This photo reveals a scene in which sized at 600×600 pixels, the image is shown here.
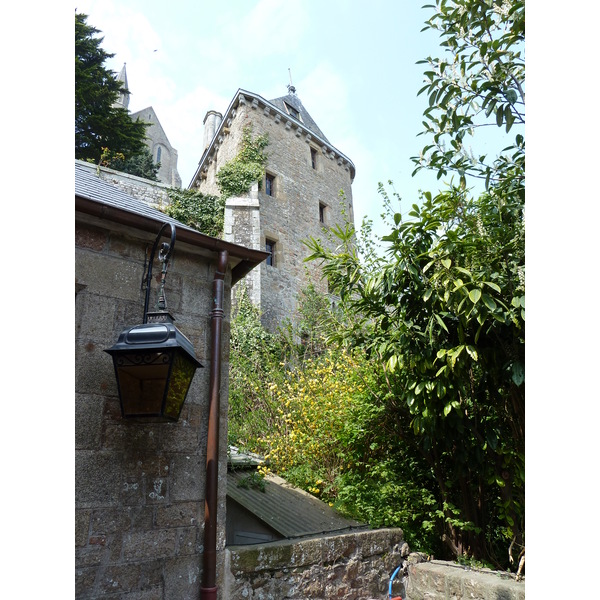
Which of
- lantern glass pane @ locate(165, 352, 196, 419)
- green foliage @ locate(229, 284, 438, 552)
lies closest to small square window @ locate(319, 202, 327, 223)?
green foliage @ locate(229, 284, 438, 552)

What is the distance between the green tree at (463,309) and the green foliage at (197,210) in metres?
11.4

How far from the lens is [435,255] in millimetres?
4062

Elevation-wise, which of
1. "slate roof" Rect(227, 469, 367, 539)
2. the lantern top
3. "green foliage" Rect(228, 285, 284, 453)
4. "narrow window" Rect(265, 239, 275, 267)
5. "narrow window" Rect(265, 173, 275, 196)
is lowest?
"slate roof" Rect(227, 469, 367, 539)

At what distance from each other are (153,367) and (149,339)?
0.17 meters

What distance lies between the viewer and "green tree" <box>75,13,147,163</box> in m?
16.7

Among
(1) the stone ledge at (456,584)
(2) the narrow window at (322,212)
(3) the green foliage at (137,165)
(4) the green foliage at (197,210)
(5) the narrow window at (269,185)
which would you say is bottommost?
(1) the stone ledge at (456,584)

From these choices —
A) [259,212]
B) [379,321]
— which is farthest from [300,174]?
[379,321]

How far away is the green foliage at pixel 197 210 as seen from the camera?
15.8m

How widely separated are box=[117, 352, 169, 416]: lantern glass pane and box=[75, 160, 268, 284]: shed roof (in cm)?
96

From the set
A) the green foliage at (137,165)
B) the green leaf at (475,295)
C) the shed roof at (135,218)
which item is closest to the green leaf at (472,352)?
the green leaf at (475,295)

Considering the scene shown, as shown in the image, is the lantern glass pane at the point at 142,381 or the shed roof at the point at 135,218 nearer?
the lantern glass pane at the point at 142,381

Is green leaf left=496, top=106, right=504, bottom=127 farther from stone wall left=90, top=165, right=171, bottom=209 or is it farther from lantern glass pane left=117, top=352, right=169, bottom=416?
stone wall left=90, top=165, right=171, bottom=209

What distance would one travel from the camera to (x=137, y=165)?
65.1 feet

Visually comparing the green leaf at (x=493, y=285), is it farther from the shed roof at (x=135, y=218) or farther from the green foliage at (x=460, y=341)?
the shed roof at (x=135, y=218)
